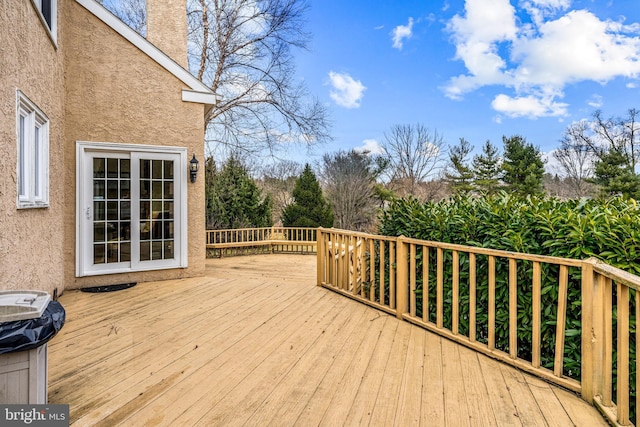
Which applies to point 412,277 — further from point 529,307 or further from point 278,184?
point 278,184

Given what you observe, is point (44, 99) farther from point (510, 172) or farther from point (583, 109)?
point (583, 109)

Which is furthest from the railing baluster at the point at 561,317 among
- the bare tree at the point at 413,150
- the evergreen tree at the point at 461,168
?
the evergreen tree at the point at 461,168

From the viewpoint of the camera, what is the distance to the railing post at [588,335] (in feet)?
6.67

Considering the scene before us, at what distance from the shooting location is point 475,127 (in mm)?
20094

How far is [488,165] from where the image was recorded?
20672 millimetres

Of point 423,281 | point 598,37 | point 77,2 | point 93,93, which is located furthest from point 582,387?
point 598,37

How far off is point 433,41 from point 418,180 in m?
6.78

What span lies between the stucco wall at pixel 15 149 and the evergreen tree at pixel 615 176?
21267mm

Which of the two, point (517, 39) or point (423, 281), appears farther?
point (517, 39)

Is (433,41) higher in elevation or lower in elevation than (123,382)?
higher

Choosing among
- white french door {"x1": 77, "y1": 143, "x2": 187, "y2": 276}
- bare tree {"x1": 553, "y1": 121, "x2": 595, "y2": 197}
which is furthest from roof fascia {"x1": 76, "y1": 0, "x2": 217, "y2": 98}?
bare tree {"x1": 553, "y1": 121, "x2": 595, "y2": 197}

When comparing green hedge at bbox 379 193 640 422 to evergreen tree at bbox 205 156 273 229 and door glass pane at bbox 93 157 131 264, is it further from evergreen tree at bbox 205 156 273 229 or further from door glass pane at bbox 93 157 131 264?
evergreen tree at bbox 205 156 273 229

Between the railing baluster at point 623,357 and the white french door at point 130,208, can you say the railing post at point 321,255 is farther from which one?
the railing baluster at point 623,357

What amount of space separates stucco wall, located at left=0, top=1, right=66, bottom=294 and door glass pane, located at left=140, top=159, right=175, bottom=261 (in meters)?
1.01
